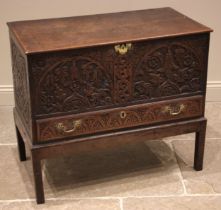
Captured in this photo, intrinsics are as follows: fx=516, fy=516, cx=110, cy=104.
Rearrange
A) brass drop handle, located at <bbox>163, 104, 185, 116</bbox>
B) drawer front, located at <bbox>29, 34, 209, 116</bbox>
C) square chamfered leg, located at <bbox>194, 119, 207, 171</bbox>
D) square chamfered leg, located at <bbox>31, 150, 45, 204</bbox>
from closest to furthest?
drawer front, located at <bbox>29, 34, 209, 116</bbox> → square chamfered leg, located at <bbox>31, 150, 45, 204</bbox> → brass drop handle, located at <bbox>163, 104, 185, 116</bbox> → square chamfered leg, located at <bbox>194, 119, 207, 171</bbox>

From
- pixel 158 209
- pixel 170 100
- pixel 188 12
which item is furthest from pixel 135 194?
pixel 188 12

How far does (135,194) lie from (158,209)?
0.14 metres

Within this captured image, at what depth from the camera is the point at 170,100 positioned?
2.26 meters

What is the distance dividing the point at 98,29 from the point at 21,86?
0.41m

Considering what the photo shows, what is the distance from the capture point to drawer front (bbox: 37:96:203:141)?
2106mm

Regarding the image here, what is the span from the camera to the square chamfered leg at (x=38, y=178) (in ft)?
6.98

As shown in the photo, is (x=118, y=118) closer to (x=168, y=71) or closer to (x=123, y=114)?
(x=123, y=114)

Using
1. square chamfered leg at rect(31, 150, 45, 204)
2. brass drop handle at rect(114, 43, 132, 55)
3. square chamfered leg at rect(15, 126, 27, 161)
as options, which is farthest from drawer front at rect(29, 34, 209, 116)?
square chamfered leg at rect(15, 126, 27, 161)

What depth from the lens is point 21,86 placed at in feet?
7.22

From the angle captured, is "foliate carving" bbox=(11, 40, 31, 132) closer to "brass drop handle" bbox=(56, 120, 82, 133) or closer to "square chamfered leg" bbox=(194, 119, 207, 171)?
"brass drop handle" bbox=(56, 120, 82, 133)

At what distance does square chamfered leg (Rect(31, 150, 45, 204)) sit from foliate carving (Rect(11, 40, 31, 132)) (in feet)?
0.43

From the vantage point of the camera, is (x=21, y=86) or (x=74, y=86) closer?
(x=74, y=86)

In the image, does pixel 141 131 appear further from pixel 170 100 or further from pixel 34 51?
pixel 34 51

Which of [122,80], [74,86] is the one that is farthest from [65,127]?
[122,80]
